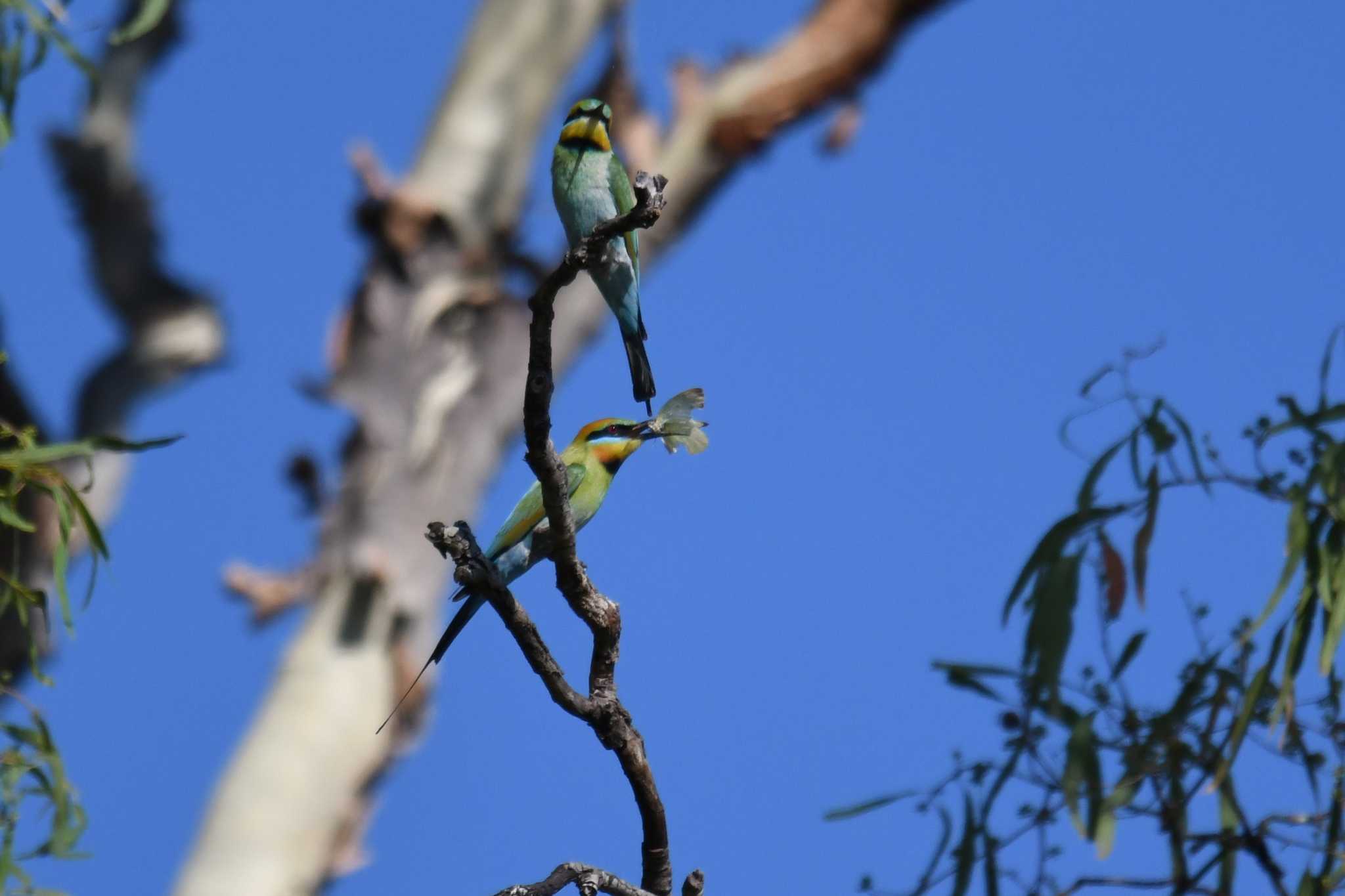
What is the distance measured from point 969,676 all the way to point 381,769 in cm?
336

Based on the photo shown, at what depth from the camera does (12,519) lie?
1679 millimetres

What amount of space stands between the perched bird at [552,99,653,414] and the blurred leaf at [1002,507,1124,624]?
663 millimetres

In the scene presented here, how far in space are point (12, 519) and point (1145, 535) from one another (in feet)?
4.23

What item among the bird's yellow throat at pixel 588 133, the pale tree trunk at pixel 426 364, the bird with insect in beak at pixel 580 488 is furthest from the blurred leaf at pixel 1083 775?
the pale tree trunk at pixel 426 364

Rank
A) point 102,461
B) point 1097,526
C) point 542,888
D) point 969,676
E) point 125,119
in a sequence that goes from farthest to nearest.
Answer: point 125,119
point 102,461
point 1097,526
point 969,676
point 542,888

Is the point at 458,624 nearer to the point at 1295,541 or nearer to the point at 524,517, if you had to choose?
the point at 524,517

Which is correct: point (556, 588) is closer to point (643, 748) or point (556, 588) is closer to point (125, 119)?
point (643, 748)

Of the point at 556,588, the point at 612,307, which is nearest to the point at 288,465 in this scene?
the point at 612,307

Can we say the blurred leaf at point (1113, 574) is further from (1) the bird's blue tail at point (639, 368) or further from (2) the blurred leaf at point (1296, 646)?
(1) the bird's blue tail at point (639, 368)

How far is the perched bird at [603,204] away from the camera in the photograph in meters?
2.61

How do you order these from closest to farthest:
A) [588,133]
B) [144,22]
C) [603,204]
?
[144,22] < [603,204] < [588,133]

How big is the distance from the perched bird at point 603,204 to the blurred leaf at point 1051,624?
2.30ft

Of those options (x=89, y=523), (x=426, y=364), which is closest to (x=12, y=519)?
(x=89, y=523)

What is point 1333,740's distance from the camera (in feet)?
A: 5.51
